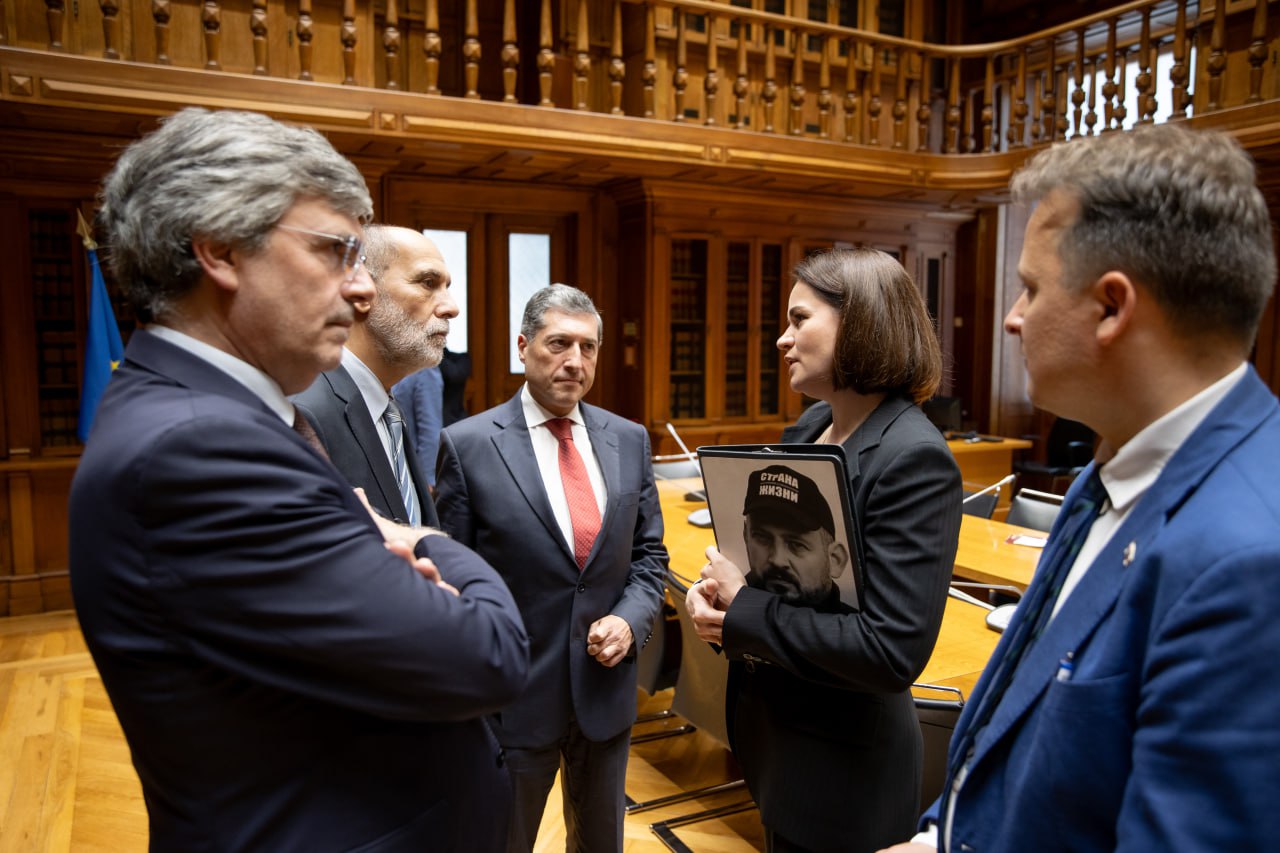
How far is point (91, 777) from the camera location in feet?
11.6

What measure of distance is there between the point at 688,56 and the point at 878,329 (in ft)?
22.9

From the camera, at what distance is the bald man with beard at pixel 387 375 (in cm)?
181

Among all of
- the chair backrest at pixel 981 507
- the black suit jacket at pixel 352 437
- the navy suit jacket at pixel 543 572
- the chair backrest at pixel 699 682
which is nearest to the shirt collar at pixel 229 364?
the black suit jacket at pixel 352 437

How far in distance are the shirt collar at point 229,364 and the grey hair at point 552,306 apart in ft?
4.71

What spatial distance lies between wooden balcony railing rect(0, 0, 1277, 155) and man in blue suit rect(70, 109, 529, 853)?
464 centimetres

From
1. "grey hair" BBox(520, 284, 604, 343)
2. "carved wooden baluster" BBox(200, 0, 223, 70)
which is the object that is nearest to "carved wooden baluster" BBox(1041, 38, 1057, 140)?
"carved wooden baluster" BBox(200, 0, 223, 70)

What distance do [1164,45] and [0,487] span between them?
374 inches

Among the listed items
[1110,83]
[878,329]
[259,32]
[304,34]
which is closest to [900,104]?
[1110,83]

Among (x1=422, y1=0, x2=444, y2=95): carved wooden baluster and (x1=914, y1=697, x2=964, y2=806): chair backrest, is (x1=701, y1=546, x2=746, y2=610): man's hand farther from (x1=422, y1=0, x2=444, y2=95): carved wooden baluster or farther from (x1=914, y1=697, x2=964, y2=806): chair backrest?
(x1=422, y1=0, x2=444, y2=95): carved wooden baluster

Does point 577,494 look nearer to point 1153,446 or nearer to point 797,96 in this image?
point 1153,446

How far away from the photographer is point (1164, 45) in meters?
7.80

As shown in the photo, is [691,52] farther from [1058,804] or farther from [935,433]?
[1058,804]

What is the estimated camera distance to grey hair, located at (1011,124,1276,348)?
854mm

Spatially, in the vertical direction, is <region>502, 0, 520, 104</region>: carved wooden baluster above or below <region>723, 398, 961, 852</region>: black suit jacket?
above
